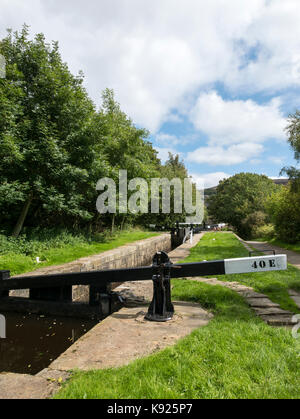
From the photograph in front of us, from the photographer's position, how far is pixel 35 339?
12.3 ft

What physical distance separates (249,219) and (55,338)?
30956 millimetres

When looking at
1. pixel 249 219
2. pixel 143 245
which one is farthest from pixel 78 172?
pixel 249 219

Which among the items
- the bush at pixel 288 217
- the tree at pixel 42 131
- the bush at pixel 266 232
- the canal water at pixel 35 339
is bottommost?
the canal water at pixel 35 339

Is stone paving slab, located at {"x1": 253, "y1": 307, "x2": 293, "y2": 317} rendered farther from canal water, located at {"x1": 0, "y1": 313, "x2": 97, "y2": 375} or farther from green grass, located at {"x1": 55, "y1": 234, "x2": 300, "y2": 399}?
canal water, located at {"x1": 0, "y1": 313, "x2": 97, "y2": 375}

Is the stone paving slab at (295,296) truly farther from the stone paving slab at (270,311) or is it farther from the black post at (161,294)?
the black post at (161,294)

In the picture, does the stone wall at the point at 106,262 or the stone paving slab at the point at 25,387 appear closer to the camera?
the stone paving slab at the point at 25,387

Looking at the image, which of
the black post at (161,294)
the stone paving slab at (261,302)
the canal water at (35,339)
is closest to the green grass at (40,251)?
the canal water at (35,339)

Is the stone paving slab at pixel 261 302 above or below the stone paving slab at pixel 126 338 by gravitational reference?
above

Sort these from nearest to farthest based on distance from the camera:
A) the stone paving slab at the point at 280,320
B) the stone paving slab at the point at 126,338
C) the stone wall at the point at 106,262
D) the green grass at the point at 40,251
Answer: the stone paving slab at the point at 126,338
the stone paving slab at the point at 280,320
the stone wall at the point at 106,262
the green grass at the point at 40,251

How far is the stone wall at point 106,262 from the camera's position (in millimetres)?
6094

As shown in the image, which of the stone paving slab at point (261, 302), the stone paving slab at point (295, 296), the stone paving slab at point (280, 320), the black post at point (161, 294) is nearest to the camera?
the stone paving slab at point (280, 320)

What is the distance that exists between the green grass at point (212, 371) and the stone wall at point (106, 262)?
13.9 ft

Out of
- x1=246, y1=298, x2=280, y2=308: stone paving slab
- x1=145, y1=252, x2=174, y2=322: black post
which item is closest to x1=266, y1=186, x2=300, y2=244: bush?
x1=246, y1=298, x2=280, y2=308: stone paving slab
